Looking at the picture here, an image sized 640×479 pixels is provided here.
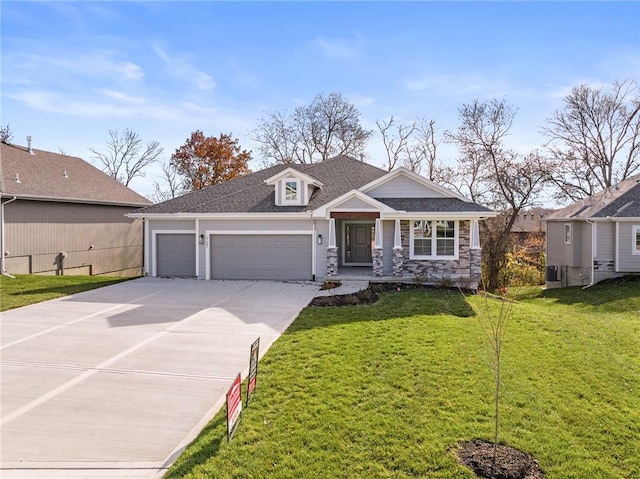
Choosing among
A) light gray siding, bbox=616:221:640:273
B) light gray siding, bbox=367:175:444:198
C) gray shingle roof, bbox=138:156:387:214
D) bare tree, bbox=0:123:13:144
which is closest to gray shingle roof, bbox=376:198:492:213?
light gray siding, bbox=367:175:444:198

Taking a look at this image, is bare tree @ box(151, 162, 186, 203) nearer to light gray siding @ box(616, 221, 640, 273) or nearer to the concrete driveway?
the concrete driveway

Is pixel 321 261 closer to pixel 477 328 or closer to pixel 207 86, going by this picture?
pixel 477 328

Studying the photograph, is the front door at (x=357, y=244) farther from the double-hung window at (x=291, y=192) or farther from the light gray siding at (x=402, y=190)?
the double-hung window at (x=291, y=192)

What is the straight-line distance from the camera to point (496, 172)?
25.7 meters

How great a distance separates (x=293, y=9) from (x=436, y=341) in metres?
8.90

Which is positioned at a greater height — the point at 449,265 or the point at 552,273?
the point at 449,265

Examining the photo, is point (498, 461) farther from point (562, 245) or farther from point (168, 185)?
point (168, 185)

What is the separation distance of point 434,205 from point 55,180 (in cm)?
1726

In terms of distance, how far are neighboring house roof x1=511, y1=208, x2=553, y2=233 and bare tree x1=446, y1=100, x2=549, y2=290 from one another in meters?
15.6

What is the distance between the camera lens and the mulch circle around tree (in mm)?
4266

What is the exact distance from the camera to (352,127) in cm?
3616

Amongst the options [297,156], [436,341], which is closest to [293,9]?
[436,341]

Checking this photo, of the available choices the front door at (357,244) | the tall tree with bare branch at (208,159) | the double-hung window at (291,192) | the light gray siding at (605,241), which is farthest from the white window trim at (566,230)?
the tall tree with bare branch at (208,159)

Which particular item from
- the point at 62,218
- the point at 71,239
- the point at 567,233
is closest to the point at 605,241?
the point at 567,233
